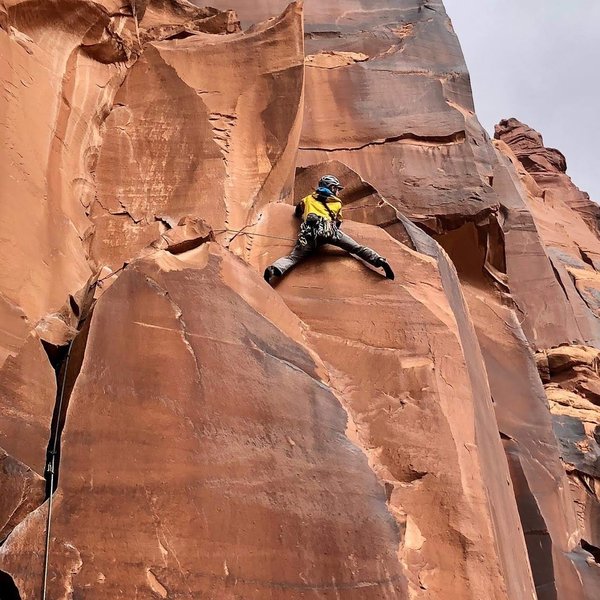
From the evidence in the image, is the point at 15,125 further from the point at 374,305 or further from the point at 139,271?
the point at 374,305

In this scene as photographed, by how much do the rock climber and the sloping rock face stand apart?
109 millimetres

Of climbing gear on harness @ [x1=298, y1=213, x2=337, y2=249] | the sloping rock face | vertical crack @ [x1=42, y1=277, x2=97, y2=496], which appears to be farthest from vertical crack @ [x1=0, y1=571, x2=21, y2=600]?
climbing gear on harness @ [x1=298, y1=213, x2=337, y2=249]

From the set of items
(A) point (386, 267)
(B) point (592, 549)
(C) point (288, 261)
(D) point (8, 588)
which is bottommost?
(D) point (8, 588)

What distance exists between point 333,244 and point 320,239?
116 millimetres

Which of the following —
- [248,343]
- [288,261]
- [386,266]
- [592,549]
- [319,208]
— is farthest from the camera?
[592,549]

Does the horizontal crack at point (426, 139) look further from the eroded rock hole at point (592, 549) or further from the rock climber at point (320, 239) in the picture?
the eroded rock hole at point (592, 549)

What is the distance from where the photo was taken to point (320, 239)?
658 cm

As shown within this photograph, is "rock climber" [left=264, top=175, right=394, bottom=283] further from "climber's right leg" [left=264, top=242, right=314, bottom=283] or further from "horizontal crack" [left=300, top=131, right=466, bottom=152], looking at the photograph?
"horizontal crack" [left=300, top=131, right=466, bottom=152]

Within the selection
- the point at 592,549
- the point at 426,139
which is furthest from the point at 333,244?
the point at 592,549

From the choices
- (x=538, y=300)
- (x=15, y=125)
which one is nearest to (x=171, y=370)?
(x=15, y=125)

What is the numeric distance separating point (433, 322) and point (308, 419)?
1.67m

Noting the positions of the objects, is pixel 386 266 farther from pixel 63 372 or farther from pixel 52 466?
pixel 52 466

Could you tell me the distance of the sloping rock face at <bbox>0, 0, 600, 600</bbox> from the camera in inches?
167

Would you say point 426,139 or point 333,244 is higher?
point 426,139
